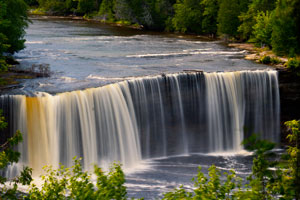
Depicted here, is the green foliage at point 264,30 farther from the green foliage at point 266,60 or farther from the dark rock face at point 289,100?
the dark rock face at point 289,100

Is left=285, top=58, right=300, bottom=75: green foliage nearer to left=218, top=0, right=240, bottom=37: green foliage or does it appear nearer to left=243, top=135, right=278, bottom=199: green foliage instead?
left=218, top=0, right=240, bottom=37: green foliage

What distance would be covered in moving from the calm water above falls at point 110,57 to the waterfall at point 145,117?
6.60 feet

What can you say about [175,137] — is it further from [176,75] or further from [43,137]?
[43,137]

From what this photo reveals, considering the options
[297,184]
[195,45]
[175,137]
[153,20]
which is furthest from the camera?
[153,20]

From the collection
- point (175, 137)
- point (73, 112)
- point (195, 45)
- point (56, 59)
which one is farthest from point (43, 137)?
point (195, 45)

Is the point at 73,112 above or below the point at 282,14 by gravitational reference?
below

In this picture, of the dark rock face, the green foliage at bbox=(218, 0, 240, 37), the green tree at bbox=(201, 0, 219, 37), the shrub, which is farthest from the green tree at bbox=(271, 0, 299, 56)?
the green tree at bbox=(201, 0, 219, 37)

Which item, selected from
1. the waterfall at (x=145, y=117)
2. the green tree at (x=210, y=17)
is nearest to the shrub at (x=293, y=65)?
the waterfall at (x=145, y=117)

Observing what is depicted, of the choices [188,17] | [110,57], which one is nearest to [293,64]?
[110,57]

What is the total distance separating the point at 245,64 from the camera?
Result: 33.4 metres

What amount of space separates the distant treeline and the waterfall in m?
8.18

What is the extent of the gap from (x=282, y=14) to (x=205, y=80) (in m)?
12.3

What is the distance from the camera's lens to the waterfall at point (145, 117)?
23250 millimetres

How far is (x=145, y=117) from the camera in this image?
26.3 metres
